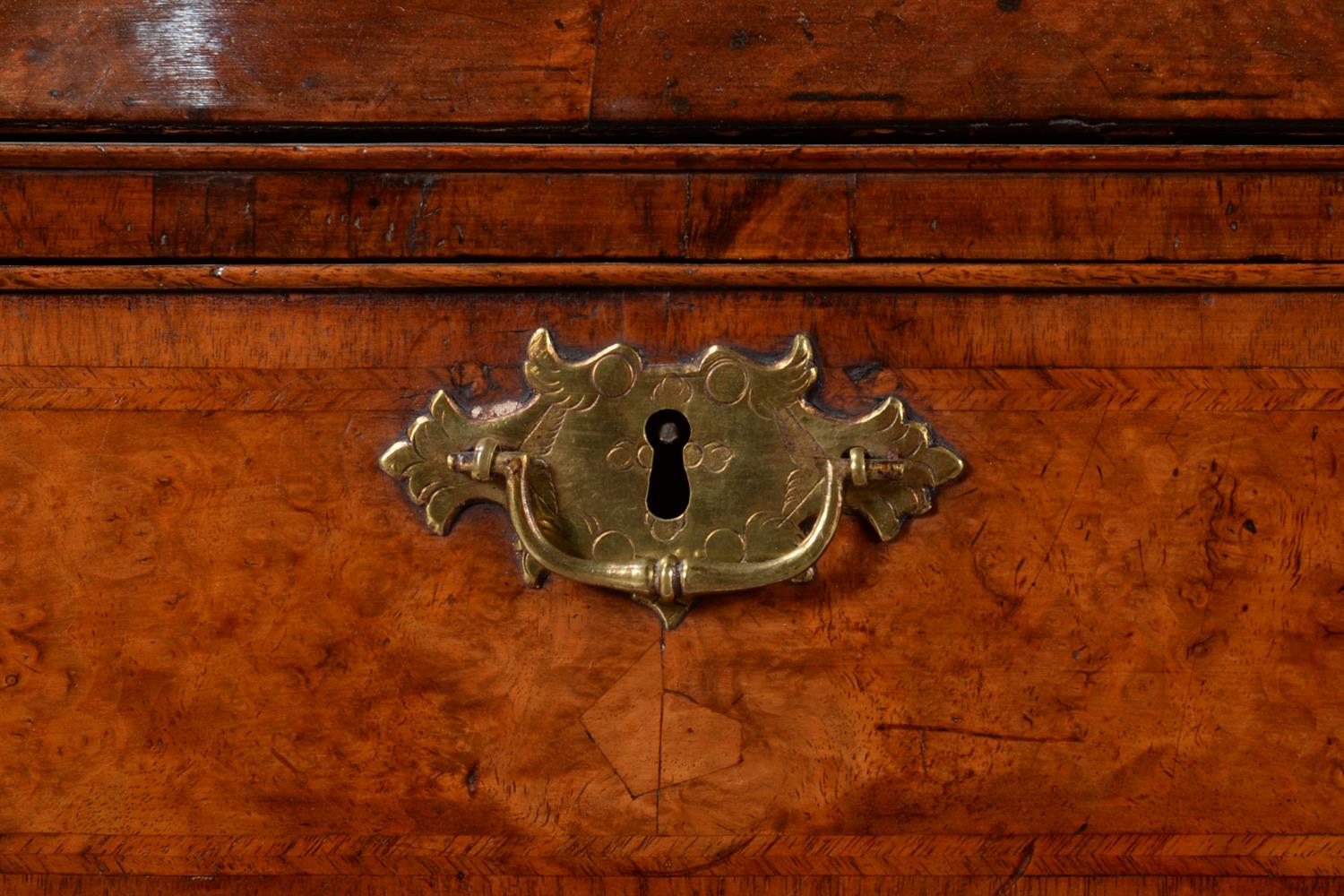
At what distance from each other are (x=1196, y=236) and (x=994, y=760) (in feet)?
1.05

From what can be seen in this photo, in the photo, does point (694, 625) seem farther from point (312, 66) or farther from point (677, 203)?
point (312, 66)

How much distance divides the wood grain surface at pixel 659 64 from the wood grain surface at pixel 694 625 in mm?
103

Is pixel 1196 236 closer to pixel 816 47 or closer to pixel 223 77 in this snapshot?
pixel 816 47

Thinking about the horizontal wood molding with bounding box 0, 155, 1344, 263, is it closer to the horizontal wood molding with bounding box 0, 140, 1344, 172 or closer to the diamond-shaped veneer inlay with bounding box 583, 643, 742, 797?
the horizontal wood molding with bounding box 0, 140, 1344, 172

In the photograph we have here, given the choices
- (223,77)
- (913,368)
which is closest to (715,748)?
(913,368)

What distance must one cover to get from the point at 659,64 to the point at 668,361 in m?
0.17

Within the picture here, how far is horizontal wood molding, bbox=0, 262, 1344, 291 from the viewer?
67cm

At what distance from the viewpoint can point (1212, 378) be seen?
0.68 m

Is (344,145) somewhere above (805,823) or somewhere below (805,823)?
above

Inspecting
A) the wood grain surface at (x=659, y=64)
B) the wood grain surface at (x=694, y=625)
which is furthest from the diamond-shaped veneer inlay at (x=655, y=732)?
the wood grain surface at (x=659, y=64)

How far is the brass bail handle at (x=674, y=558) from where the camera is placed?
0.64m

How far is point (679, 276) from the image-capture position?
0.67 m

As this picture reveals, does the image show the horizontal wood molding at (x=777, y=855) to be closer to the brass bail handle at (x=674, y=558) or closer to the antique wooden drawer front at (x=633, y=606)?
the antique wooden drawer front at (x=633, y=606)

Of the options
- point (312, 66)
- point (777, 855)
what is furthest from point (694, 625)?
point (312, 66)
